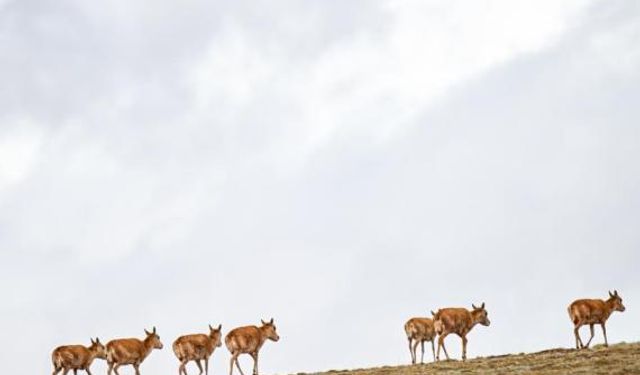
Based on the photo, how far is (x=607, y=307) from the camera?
51188 mm

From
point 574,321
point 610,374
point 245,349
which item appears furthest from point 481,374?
point 245,349

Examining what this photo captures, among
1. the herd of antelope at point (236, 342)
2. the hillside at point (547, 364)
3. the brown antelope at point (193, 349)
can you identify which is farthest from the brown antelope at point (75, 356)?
the hillside at point (547, 364)

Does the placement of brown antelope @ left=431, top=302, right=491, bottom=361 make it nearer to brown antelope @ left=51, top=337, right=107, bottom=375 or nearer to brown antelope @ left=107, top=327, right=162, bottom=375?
brown antelope @ left=107, top=327, right=162, bottom=375

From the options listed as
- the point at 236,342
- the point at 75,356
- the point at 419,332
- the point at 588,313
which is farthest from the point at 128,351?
the point at 588,313

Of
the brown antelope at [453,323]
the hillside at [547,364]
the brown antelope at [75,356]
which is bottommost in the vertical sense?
the hillside at [547,364]

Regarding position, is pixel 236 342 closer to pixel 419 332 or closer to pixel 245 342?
pixel 245 342

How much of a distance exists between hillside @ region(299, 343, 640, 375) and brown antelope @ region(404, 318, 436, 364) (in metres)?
3.95

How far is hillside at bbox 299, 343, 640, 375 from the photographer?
3775 centimetres

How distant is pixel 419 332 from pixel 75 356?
1665 cm

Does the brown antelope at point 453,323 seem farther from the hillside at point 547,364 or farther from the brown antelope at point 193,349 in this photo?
the brown antelope at point 193,349

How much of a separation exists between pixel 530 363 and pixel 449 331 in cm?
996

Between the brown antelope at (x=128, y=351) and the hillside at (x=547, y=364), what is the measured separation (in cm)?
974

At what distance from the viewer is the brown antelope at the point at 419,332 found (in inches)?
2030

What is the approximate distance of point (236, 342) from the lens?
167 ft
